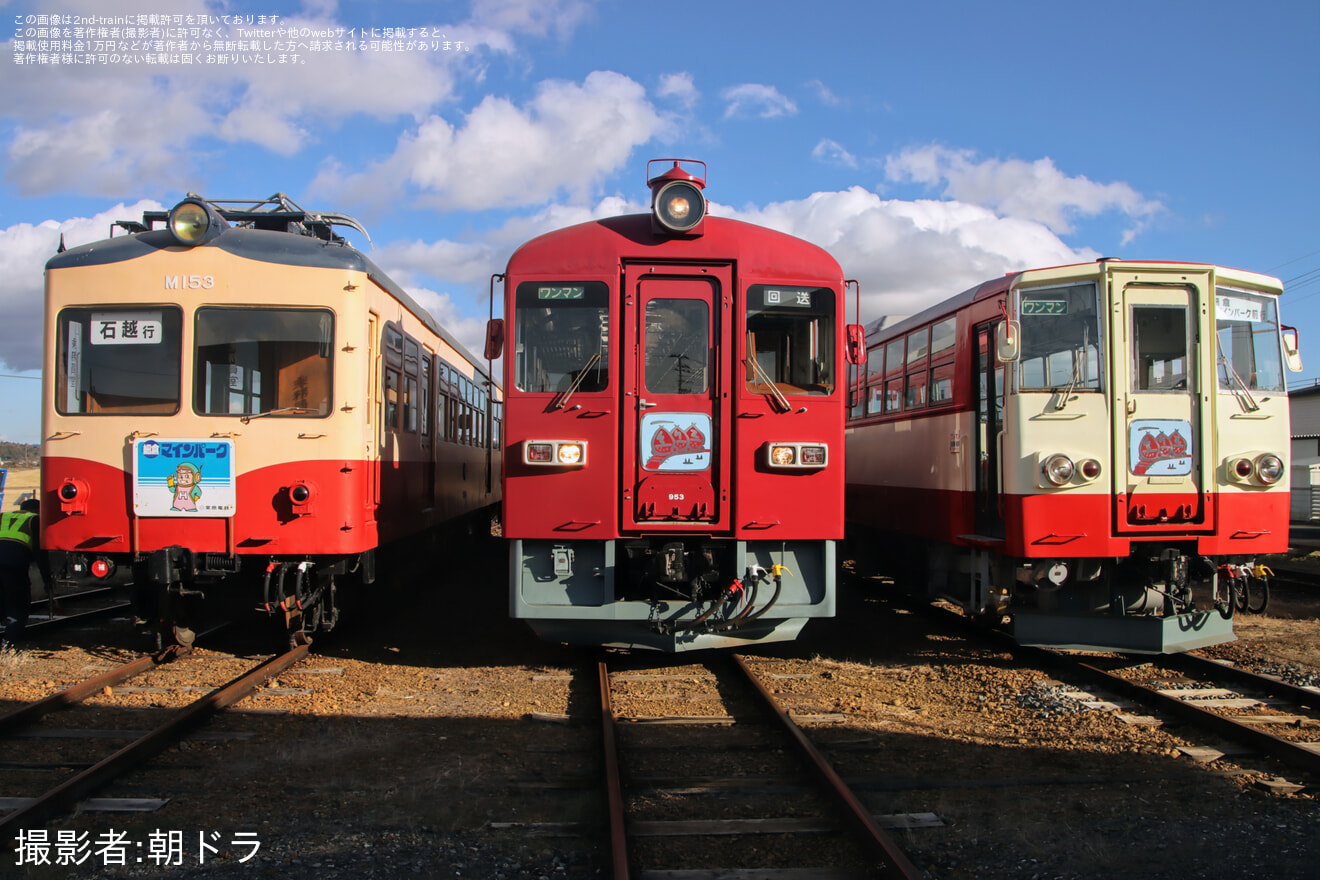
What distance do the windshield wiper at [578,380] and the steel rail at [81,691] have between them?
3.74 metres

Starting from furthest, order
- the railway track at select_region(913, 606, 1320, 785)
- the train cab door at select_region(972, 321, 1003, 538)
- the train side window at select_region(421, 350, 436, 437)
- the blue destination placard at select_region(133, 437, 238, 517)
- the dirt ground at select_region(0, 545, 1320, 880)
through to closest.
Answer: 1. the train side window at select_region(421, 350, 436, 437)
2. the train cab door at select_region(972, 321, 1003, 538)
3. the blue destination placard at select_region(133, 437, 238, 517)
4. the railway track at select_region(913, 606, 1320, 785)
5. the dirt ground at select_region(0, 545, 1320, 880)

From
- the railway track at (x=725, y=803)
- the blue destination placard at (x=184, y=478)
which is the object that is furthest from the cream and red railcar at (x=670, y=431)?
the blue destination placard at (x=184, y=478)

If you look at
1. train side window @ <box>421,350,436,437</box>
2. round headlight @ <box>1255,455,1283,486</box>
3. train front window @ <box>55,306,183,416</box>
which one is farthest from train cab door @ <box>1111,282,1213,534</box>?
train front window @ <box>55,306,183,416</box>

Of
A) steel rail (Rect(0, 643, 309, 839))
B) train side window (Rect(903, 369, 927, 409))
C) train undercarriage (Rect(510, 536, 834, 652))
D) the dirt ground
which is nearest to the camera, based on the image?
the dirt ground

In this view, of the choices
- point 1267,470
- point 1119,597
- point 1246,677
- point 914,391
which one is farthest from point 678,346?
point 1246,677

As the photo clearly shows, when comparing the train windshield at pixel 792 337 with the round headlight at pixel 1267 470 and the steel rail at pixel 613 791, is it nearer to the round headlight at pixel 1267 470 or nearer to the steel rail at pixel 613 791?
the steel rail at pixel 613 791

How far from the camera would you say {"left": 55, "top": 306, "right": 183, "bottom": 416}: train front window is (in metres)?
7.08

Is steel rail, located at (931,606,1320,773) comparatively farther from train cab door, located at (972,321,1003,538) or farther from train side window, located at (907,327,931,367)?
train side window, located at (907,327,931,367)

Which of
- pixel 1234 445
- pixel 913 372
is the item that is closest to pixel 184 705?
pixel 913 372

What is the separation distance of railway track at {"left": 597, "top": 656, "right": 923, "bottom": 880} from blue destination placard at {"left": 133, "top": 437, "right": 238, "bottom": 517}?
3341 millimetres

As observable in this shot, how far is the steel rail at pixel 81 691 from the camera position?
17.9 ft

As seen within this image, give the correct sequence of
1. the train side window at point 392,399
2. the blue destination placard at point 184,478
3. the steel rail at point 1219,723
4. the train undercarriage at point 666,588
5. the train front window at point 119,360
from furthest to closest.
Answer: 1. the train side window at point 392,399
2. the train front window at point 119,360
3. the blue destination placard at point 184,478
4. the train undercarriage at point 666,588
5. the steel rail at point 1219,723

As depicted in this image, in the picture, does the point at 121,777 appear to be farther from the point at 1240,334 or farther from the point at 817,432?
the point at 1240,334

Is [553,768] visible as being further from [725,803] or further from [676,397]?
[676,397]
